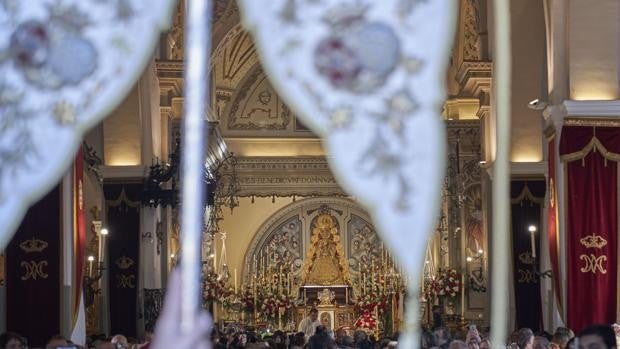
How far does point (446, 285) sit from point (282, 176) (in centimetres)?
644

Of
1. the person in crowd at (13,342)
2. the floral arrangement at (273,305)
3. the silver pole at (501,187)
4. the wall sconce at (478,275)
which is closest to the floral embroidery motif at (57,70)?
the silver pole at (501,187)

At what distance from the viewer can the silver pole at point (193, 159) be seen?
16.8ft

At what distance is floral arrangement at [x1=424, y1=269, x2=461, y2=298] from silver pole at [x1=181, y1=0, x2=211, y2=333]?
14593mm

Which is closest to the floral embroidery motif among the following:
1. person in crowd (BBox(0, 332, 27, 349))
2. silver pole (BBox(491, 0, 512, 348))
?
silver pole (BBox(491, 0, 512, 348))

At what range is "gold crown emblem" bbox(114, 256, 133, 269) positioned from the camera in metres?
16.8

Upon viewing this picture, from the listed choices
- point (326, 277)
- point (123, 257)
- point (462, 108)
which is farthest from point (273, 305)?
point (123, 257)

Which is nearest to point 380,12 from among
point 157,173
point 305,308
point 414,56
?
point 414,56

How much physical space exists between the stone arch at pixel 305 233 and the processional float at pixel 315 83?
2109cm

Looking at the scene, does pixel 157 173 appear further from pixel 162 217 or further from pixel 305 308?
pixel 305 308

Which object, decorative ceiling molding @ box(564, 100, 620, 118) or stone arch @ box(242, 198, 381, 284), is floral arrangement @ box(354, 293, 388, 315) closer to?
stone arch @ box(242, 198, 381, 284)

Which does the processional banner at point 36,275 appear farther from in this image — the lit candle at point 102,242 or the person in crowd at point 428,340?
the lit candle at point 102,242

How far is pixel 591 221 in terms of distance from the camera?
12.3m

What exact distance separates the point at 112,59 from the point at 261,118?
808 inches

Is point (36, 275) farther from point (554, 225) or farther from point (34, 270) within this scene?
point (554, 225)
